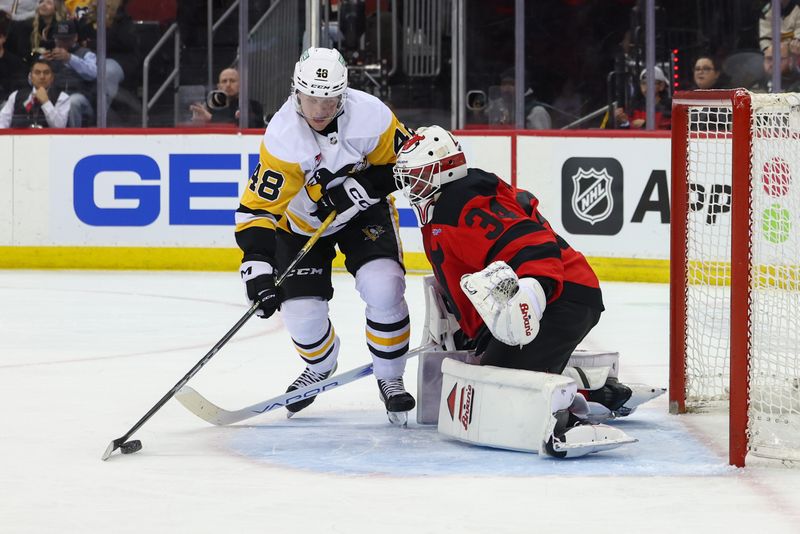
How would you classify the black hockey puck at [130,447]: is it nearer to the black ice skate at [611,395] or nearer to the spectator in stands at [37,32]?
the black ice skate at [611,395]

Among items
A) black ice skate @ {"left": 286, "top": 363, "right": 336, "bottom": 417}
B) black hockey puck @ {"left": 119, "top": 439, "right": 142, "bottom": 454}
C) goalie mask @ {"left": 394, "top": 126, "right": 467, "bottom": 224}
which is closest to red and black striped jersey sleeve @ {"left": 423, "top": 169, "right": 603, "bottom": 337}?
goalie mask @ {"left": 394, "top": 126, "right": 467, "bottom": 224}

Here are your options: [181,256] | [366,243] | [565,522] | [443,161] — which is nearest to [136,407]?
[366,243]

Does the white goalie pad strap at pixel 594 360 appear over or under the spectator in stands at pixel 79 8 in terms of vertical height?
under

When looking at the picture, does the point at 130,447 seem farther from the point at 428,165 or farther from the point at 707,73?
the point at 707,73

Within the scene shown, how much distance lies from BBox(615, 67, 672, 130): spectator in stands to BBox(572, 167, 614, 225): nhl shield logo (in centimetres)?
44

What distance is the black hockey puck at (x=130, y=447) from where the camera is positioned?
10.1 feet

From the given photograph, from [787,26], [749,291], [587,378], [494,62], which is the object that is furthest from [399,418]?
[787,26]

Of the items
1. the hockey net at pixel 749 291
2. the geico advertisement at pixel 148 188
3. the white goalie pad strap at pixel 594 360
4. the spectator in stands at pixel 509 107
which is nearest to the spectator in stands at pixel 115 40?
the geico advertisement at pixel 148 188

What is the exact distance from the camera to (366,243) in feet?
11.8

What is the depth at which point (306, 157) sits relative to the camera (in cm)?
346

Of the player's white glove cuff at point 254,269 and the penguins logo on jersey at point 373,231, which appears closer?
the player's white glove cuff at point 254,269

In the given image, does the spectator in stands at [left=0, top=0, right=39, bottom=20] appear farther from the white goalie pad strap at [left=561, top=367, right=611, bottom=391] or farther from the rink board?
the white goalie pad strap at [left=561, top=367, right=611, bottom=391]

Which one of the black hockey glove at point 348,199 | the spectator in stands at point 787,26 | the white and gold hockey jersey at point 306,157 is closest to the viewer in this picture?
the white and gold hockey jersey at point 306,157

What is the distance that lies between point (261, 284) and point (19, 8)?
501cm
